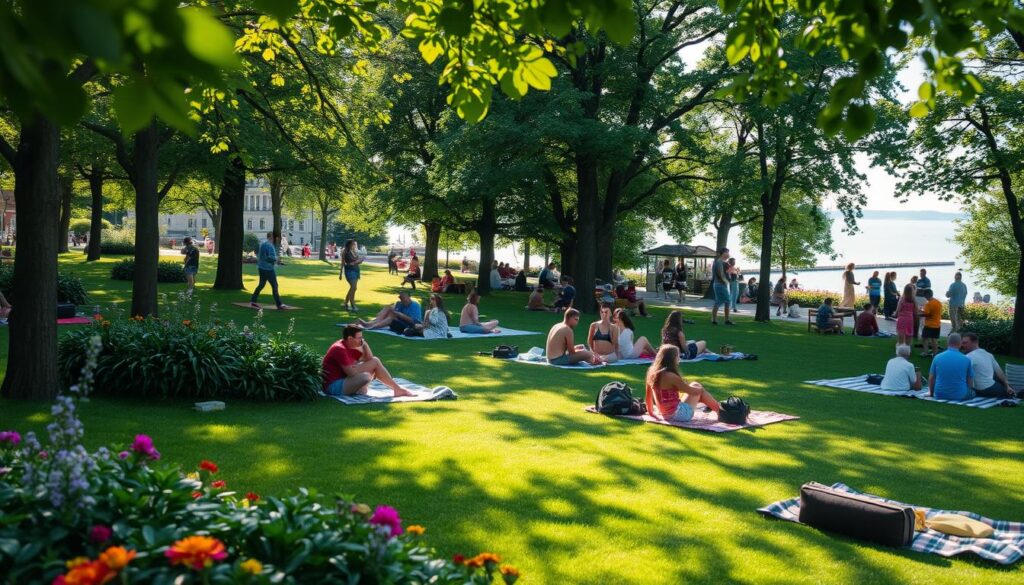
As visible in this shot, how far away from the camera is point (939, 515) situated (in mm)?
7023

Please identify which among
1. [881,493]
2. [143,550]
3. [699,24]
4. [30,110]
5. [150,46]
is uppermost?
[699,24]

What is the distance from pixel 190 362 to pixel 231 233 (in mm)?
19117

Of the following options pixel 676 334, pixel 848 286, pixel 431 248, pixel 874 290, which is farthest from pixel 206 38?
pixel 431 248

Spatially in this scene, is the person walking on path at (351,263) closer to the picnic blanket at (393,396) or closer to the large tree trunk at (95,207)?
the picnic blanket at (393,396)

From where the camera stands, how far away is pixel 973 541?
6.55 m

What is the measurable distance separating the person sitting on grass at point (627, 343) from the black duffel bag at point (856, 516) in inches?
383

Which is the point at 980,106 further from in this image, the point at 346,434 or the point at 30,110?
the point at 30,110

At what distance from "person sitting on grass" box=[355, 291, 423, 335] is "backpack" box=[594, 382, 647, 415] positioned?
8522 millimetres

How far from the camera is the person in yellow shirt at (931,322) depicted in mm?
19453

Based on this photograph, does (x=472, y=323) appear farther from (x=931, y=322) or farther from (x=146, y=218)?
(x=931, y=322)

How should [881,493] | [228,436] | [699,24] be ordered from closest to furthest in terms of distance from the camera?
1. [881,493]
2. [228,436]
3. [699,24]

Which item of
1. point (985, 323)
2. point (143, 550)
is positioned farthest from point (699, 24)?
point (143, 550)

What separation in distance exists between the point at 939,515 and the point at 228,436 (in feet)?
21.6

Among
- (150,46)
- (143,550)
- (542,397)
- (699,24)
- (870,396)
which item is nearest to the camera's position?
(150,46)
